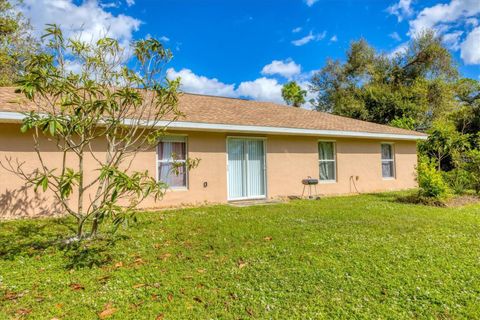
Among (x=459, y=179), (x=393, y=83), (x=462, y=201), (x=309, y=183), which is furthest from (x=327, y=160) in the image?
(x=393, y=83)

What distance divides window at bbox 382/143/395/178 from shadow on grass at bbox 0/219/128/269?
41.6 feet

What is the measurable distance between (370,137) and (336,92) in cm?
1747

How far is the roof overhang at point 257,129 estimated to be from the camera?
6.81m

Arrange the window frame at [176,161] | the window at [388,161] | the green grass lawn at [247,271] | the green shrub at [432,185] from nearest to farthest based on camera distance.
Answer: the green grass lawn at [247,271] < the window frame at [176,161] < the green shrub at [432,185] < the window at [388,161]

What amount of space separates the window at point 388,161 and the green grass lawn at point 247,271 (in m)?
7.39

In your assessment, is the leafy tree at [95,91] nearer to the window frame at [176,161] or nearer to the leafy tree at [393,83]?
the window frame at [176,161]

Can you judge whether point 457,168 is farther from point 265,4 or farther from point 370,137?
point 265,4

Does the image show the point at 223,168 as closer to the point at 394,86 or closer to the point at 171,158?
the point at 171,158

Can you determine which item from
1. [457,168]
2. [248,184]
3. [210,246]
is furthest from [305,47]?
[210,246]

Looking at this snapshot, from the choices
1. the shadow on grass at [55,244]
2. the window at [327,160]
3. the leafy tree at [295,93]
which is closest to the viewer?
the shadow on grass at [55,244]

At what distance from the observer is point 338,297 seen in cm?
342

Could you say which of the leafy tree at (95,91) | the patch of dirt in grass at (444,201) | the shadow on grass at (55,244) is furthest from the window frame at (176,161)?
the patch of dirt in grass at (444,201)

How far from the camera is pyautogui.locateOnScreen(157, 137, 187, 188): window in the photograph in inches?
365

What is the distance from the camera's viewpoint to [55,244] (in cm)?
522
